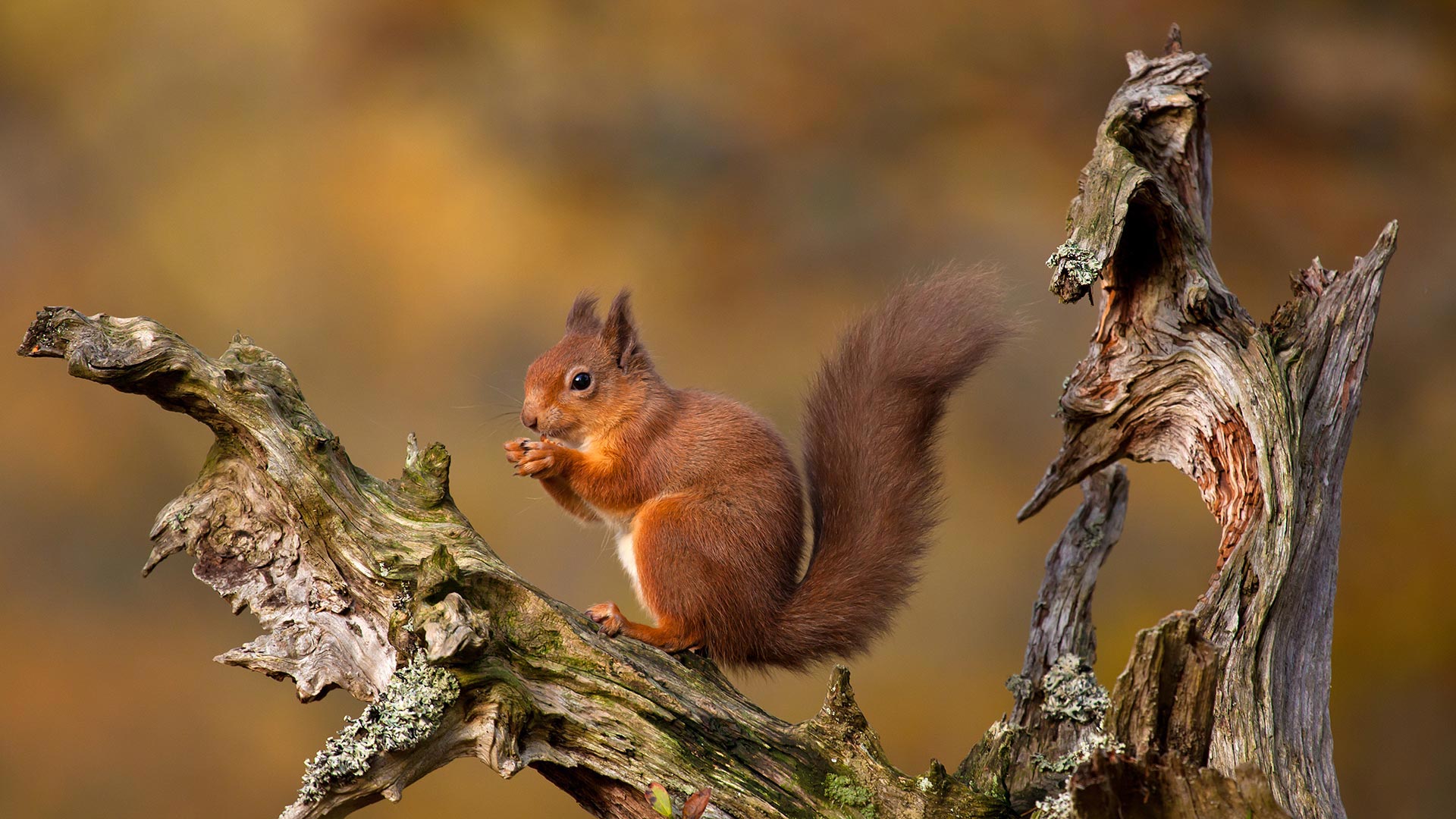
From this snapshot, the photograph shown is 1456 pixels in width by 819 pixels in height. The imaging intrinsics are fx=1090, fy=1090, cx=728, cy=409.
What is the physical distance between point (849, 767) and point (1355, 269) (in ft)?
4.69

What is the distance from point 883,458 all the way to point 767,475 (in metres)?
0.26

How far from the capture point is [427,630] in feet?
5.68

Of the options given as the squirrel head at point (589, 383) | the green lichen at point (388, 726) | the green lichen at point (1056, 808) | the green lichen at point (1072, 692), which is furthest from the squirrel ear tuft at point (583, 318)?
the green lichen at point (1056, 808)

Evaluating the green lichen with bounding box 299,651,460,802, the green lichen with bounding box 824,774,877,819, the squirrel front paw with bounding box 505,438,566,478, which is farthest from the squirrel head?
the green lichen with bounding box 824,774,877,819

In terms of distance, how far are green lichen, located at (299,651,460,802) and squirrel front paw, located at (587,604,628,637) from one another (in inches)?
15.7

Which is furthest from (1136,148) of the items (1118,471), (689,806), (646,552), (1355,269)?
(689,806)

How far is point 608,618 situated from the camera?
2129mm

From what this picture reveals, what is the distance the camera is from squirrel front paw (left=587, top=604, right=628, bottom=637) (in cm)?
211

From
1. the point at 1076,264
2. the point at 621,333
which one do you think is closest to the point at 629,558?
the point at 621,333

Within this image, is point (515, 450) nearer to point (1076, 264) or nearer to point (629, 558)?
point (629, 558)

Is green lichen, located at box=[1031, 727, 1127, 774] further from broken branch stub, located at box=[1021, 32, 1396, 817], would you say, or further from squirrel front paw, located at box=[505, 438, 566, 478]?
squirrel front paw, located at box=[505, 438, 566, 478]

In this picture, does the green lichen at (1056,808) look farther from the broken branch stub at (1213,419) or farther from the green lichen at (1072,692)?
the green lichen at (1072,692)

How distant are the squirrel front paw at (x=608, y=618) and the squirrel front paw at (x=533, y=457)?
1.10 feet

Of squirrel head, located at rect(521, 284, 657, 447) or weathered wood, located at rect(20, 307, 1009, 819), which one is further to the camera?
squirrel head, located at rect(521, 284, 657, 447)
